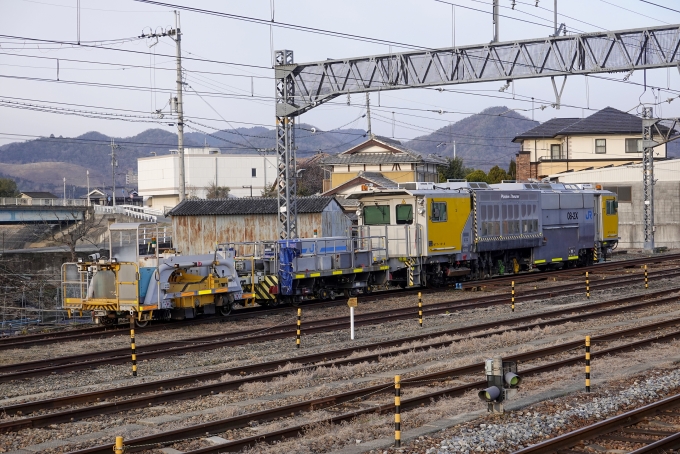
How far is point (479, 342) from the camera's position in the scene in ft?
57.1

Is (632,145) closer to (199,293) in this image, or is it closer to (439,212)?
(439,212)

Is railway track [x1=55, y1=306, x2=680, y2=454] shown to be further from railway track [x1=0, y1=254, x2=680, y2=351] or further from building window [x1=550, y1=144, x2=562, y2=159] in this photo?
building window [x1=550, y1=144, x2=562, y2=159]

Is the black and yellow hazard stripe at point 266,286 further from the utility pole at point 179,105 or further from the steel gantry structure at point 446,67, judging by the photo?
the utility pole at point 179,105

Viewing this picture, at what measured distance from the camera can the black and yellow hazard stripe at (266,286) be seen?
24.2m

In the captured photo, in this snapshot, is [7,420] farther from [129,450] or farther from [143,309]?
[143,309]

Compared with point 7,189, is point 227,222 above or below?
below

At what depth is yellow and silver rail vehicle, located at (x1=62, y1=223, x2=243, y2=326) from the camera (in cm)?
2028

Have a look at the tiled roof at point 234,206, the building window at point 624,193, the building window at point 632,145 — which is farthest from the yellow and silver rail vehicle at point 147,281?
the building window at point 632,145

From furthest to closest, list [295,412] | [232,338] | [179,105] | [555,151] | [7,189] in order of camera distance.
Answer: [7,189], [555,151], [179,105], [232,338], [295,412]

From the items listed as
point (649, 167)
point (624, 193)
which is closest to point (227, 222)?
point (649, 167)

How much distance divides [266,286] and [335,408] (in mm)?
12481

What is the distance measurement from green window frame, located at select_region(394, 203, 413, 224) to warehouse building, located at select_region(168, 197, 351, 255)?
14.6m

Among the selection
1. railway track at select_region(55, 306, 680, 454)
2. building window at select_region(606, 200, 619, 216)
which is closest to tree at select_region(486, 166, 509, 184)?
building window at select_region(606, 200, 619, 216)

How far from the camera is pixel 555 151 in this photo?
250ft
